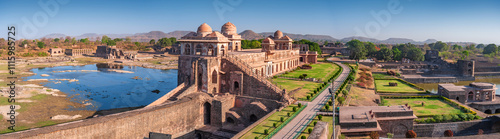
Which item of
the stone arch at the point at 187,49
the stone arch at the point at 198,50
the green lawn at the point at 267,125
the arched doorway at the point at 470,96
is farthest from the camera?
the arched doorway at the point at 470,96

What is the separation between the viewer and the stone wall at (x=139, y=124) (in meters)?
22.6

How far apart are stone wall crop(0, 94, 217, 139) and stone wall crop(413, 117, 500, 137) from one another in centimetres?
2315

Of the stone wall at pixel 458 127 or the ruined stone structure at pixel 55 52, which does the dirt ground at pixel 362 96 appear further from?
the ruined stone structure at pixel 55 52

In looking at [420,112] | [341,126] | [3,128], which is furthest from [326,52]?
[3,128]

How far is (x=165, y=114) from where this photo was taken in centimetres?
3034

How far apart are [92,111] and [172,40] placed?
456 feet

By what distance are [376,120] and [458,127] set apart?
11290 millimetres

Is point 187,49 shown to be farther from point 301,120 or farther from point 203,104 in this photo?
point 301,120

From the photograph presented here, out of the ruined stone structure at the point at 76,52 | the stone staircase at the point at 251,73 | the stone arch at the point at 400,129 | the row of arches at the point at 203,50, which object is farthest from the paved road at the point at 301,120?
the ruined stone structure at the point at 76,52

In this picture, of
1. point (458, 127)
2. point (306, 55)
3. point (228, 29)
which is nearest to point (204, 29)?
point (228, 29)

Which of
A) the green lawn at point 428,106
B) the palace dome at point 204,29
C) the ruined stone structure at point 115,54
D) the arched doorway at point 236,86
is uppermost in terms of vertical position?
the palace dome at point 204,29

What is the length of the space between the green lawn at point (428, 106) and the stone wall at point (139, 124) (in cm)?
2495

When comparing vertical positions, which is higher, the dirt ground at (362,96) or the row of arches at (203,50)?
the row of arches at (203,50)

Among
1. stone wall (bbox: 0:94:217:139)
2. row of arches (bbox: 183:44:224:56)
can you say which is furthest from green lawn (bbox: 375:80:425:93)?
stone wall (bbox: 0:94:217:139)
